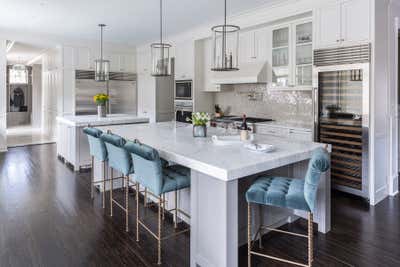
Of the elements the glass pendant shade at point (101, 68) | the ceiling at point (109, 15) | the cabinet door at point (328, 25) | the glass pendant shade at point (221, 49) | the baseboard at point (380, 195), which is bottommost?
the baseboard at point (380, 195)

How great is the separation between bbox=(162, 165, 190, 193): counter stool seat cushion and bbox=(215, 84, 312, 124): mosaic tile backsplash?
284cm

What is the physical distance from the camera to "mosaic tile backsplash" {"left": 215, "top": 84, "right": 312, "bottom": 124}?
16.2 feet

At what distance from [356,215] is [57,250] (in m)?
3.01

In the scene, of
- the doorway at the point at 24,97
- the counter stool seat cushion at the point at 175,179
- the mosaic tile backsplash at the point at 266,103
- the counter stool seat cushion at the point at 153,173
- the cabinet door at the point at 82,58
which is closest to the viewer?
the counter stool seat cushion at the point at 153,173

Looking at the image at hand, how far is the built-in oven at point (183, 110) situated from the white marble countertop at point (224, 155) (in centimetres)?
313

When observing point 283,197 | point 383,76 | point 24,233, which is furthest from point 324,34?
point 24,233

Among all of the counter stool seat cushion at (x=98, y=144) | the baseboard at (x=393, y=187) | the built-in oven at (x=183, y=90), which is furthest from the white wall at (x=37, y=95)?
the baseboard at (x=393, y=187)

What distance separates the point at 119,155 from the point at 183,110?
3.69m

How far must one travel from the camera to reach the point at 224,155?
233 centimetres

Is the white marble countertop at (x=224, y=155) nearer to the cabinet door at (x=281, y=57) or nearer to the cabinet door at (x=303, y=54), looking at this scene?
the cabinet door at (x=303, y=54)

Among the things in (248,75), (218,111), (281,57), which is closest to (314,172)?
(281,57)

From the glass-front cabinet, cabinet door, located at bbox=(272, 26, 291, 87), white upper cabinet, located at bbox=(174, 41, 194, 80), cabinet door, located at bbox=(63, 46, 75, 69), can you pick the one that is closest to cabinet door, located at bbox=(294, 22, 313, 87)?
the glass-front cabinet

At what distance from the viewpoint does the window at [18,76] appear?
38.2 ft

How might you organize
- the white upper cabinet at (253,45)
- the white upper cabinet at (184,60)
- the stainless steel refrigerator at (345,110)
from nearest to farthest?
the stainless steel refrigerator at (345,110)
the white upper cabinet at (253,45)
the white upper cabinet at (184,60)
